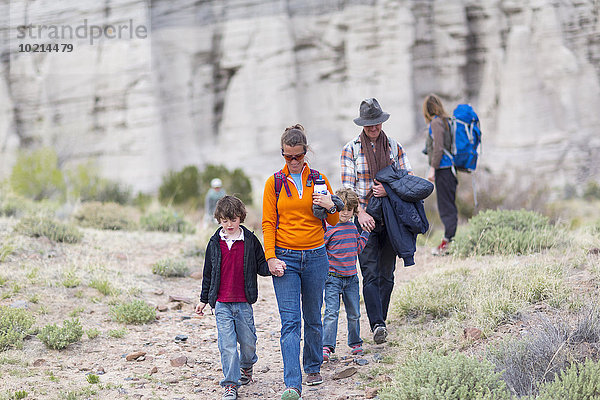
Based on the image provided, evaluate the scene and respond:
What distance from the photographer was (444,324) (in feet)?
18.3

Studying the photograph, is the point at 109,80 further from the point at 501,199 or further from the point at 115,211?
the point at 501,199

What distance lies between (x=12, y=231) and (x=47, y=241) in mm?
639

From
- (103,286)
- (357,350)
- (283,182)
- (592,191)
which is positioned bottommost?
(592,191)

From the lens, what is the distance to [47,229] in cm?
893

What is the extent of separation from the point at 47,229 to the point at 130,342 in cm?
376

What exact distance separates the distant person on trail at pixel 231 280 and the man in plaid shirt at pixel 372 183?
116cm

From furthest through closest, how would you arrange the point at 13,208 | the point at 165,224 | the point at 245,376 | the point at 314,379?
the point at 165,224, the point at 13,208, the point at 245,376, the point at 314,379

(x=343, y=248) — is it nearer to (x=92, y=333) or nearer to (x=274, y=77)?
(x=92, y=333)

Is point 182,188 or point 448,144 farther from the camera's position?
point 182,188

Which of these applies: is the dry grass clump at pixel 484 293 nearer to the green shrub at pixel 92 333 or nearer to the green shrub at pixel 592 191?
the green shrub at pixel 92 333

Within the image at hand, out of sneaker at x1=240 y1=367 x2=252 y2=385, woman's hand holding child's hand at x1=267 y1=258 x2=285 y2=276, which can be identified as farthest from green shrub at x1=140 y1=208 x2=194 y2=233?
woman's hand holding child's hand at x1=267 y1=258 x2=285 y2=276

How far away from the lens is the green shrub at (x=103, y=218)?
11055 mm

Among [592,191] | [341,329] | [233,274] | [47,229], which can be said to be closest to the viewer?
[233,274]

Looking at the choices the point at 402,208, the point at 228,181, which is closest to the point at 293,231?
the point at 402,208
